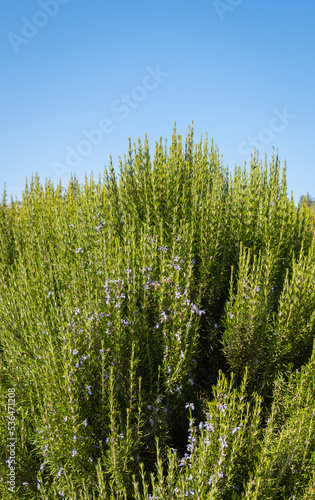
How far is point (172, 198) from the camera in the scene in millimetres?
4562

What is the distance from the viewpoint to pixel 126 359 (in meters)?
3.33

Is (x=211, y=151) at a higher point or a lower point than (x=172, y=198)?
higher

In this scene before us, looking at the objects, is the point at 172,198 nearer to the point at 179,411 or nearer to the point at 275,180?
the point at 275,180

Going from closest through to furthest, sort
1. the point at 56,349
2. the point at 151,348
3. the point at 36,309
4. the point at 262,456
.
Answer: the point at 262,456, the point at 56,349, the point at 151,348, the point at 36,309

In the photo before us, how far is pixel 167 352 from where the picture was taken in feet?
10.9

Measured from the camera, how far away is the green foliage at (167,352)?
278cm

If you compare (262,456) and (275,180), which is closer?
(262,456)

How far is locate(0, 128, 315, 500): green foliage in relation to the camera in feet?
9.12

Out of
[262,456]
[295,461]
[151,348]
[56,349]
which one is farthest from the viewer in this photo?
[151,348]

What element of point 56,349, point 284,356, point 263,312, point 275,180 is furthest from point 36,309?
point 275,180

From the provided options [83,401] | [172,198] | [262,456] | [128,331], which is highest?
[172,198]

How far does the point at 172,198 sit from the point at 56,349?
2437 mm

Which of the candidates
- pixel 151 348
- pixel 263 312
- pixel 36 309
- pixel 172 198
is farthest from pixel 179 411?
pixel 172 198

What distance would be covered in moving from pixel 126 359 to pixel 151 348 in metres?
0.31
